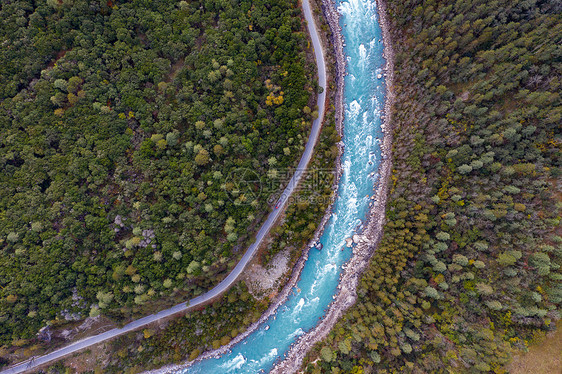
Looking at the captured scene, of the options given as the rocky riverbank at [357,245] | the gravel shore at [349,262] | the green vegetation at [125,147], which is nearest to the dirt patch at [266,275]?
the gravel shore at [349,262]

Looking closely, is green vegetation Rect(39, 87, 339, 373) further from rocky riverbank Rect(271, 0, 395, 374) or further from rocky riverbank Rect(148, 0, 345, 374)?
rocky riverbank Rect(271, 0, 395, 374)

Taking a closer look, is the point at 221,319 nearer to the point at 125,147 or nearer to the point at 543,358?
the point at 125,147

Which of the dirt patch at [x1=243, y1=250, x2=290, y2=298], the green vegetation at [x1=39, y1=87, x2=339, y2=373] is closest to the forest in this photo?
the green vegetation at [x1=39, y1=87, x2=339, y2=373]

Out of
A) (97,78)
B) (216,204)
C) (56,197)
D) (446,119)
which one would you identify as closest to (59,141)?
(56,197)

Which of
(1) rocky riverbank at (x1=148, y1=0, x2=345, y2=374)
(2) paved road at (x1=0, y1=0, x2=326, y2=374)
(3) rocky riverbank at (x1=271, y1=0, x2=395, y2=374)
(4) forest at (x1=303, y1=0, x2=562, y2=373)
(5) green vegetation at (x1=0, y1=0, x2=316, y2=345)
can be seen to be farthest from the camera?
(1) rocky riverbank at (x1=148, y1=0, x2=345, y2=374)

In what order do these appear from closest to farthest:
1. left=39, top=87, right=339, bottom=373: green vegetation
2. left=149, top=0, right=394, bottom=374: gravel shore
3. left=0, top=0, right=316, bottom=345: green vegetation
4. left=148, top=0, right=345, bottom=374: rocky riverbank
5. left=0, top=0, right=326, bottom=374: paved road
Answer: left=0, top=0, right=316, bottom=345: green vegetation
left=0, top=0, right=326, bottom=374: paved road
left=39, top=87, right=339, bottom=373: green vegetation
left=149, top=0, right=394, bottom=374: gravel shore
left=148, top=0, right=345, bottom=374: rocky riverbank

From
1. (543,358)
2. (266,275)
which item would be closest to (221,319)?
(266,275)

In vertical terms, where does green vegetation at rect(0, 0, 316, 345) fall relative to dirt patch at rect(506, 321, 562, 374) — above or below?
above

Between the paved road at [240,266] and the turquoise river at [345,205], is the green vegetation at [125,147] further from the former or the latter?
the turquoise river at [345,205]
